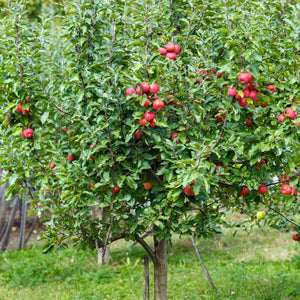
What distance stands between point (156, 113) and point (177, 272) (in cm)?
447

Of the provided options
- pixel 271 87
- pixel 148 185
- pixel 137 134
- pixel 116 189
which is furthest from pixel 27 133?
pixel 271 87

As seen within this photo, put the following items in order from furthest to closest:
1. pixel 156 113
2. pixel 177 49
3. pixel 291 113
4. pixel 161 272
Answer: pixel 161 272 < pixel 177 49 < pixel 156 113 < pixel 291 113

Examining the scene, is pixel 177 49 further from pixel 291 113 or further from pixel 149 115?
pixel 291 113

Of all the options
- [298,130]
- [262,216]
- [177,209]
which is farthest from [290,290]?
[298,130]

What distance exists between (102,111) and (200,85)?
0.83 meters

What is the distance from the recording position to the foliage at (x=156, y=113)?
2.76 m

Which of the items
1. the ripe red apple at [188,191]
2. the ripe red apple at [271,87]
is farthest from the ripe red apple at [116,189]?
the ripe red apple at [271,87]

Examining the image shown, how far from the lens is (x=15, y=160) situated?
3354mm

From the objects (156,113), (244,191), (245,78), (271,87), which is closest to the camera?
(245,78)

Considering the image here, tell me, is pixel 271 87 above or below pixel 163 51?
below

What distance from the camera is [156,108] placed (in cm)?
272

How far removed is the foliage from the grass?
2301 millimetres

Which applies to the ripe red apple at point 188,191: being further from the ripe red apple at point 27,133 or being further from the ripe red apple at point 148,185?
the ripe red apple at point 27,133

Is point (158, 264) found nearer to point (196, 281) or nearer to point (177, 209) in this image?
point (177, 209)
